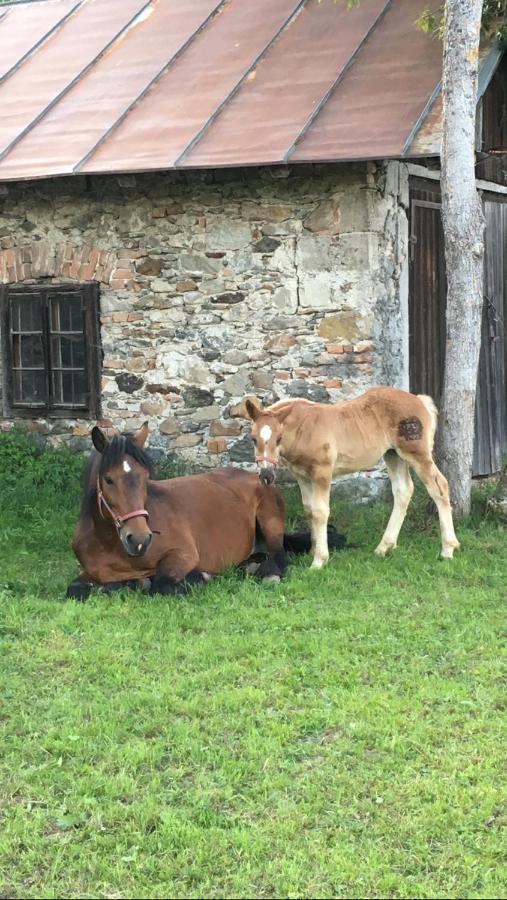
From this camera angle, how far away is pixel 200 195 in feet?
33.5

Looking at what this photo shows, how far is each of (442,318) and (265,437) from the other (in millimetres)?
4405

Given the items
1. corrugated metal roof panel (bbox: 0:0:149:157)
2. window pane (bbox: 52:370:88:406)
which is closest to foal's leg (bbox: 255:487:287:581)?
window pane (bbox: 52:370:88:406)

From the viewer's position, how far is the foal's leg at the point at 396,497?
7.97m

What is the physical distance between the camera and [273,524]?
780cm

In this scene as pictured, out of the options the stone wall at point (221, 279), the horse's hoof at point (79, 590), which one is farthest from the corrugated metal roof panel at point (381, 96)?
the horse's hoof at point (79, 590)

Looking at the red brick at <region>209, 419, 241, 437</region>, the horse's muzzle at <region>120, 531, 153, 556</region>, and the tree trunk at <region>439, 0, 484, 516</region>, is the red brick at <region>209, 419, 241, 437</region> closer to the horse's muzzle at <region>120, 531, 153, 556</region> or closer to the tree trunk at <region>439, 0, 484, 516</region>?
the tree trunk at <region>439, 0, 484, 516</region>

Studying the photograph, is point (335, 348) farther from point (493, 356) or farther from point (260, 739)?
point (260, 739)

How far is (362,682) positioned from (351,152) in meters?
4.95

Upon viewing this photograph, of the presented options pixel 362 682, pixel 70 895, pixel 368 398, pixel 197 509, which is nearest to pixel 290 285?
pixel 368 398

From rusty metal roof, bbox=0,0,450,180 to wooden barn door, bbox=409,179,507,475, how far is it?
1.18 m

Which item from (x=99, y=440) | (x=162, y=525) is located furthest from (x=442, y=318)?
(x=99, y=440)

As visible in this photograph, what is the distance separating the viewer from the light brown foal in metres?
7.59

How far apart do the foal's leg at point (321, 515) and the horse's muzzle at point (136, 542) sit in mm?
1714

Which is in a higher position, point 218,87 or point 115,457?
point 218,87
